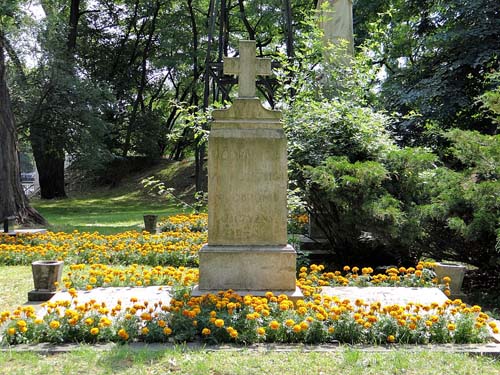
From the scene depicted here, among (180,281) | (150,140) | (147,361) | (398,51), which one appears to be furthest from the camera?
(150,140)

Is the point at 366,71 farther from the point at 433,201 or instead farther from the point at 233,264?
the point at 233,264

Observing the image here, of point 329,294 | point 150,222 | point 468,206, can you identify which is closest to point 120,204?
point 150,222

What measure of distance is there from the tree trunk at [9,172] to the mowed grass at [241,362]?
1010cm

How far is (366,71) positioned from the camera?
32.6 ft

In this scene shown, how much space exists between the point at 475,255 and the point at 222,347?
14.5ft

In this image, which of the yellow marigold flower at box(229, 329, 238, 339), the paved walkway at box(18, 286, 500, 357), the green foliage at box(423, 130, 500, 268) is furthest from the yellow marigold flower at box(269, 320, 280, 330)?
the green foliage at box(423, 130, 500, 268)

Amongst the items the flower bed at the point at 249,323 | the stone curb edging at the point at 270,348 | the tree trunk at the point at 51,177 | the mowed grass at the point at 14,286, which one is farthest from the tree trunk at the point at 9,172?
the tree trunk at the point at 51,177

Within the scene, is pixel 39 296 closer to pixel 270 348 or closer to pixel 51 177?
pixel 270 348

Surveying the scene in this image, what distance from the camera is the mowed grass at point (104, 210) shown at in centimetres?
1538

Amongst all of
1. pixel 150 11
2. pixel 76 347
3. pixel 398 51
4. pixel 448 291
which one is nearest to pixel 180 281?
pixel 76 347

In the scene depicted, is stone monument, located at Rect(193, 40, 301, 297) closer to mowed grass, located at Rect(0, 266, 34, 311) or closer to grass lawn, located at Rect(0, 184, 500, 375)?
grass lawn, located at Rect(0, 184, 500, 375)

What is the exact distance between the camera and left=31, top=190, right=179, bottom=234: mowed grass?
1538 cm

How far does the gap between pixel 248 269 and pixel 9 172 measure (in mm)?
10198

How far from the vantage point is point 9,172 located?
44.8 ft
